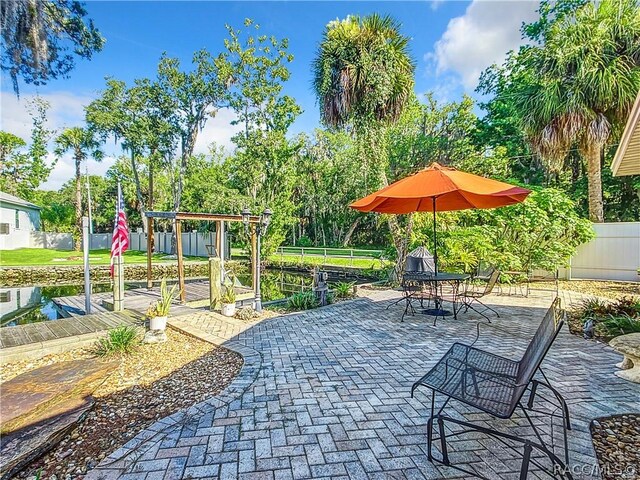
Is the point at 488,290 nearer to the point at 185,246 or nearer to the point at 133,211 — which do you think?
the point at 185,246

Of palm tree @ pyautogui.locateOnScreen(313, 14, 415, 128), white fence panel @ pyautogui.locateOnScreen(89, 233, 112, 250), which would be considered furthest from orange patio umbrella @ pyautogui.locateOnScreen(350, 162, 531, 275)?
white fence panel @ pyautogui.locateOnScreen(89, 233, 112, 250)

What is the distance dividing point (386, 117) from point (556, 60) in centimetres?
484

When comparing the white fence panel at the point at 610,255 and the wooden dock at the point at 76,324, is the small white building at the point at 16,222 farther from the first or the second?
the white fence panel at the point at 610,255

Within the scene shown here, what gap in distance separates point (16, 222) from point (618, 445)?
Answer: 93.0ft

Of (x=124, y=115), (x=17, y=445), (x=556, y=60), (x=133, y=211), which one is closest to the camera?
(x=17, y=445)

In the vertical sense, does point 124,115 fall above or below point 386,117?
above

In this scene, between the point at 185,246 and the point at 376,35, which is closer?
the point at 376,35

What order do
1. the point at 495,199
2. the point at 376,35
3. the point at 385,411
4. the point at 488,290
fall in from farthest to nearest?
the point at 376,35 < the point at 488,290 < the point at 495,199 < the point at 385,411

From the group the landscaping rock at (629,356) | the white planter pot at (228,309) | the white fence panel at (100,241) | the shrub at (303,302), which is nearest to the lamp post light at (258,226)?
the white planter pot at (228,309)

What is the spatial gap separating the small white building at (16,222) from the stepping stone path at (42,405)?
20666mm

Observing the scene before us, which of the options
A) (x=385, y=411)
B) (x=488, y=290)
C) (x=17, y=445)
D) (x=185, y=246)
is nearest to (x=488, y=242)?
(x=488, y=290)

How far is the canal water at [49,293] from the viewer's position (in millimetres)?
7652

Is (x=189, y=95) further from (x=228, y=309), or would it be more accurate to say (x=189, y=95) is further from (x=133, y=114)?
(x=228, y=309)

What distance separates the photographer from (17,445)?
2291 mm
